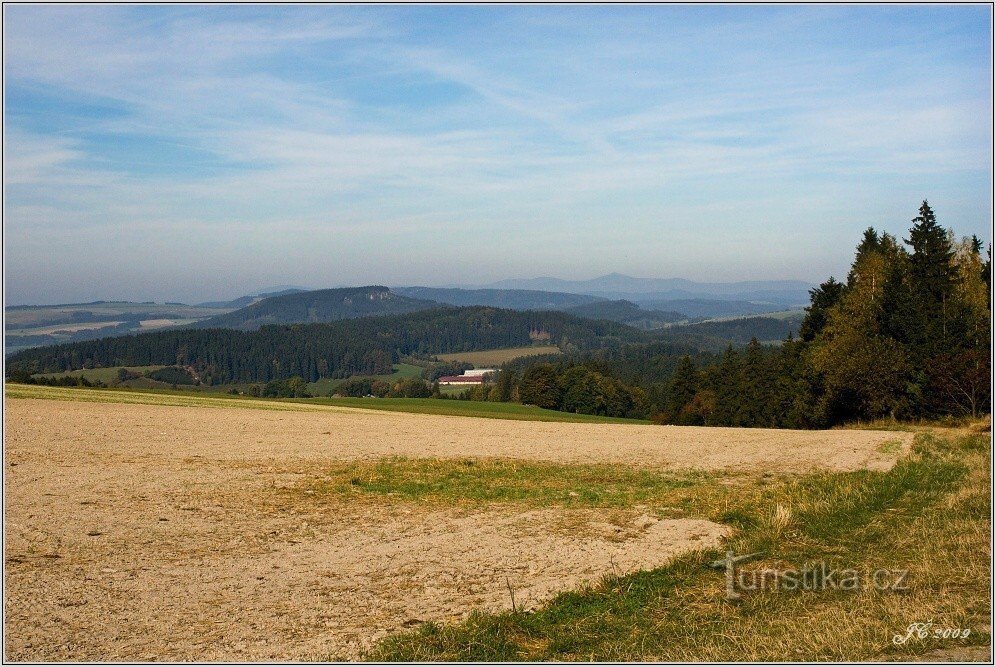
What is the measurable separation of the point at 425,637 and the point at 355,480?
414 inches

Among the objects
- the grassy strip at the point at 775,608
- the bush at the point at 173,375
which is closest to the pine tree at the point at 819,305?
the grassy strip at the point at 775,608

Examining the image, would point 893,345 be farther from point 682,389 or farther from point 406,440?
point 682,389

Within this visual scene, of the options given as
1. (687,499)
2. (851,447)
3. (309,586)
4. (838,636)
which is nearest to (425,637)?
(309,586)

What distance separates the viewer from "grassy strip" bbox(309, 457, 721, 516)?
1747 cm

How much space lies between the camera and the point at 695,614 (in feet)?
32.3

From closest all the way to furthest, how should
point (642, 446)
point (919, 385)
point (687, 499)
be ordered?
point (687, 499)
point (642, 446)
point (919, 385)

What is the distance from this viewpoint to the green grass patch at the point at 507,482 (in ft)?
57.5

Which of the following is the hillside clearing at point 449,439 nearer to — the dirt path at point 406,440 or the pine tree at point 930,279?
the dirt path at point 406,440

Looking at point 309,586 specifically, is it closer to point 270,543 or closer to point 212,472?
point 270,543

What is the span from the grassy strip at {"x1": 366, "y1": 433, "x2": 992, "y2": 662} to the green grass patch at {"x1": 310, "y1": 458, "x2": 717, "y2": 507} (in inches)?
131

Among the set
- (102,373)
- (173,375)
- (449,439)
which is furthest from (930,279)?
(173,375)

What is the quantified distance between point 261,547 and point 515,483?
24.9 feet

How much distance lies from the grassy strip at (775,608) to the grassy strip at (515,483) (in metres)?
3.05

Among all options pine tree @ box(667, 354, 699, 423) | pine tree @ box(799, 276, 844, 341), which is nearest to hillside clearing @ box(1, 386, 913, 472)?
pine tree @ box(799, 276, 844, 341)
